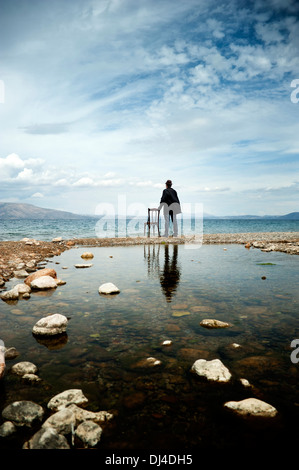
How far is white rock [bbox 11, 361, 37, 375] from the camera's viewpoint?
336cm

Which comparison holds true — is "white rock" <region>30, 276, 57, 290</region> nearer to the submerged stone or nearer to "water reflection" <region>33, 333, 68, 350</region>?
"water reflection" <region>33, 333, 68, 350</region>

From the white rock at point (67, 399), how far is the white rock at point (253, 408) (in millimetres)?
1577

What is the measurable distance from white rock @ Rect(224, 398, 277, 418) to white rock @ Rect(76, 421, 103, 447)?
4.39 ft

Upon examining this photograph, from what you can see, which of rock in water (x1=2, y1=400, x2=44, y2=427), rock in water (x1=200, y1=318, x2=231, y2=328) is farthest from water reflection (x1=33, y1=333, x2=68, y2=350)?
rock in water (x1=200, y1=318, x2=231, y2=328)

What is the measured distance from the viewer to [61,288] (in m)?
7.52

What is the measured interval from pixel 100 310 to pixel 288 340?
11.9 ft

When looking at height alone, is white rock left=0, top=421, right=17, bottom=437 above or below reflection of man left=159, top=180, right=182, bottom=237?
below

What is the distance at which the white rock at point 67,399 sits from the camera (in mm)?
2746

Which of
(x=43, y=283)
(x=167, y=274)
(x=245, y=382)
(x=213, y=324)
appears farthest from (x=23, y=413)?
(x=167, y=274)

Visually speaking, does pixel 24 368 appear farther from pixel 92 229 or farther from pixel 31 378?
pixel 92 229

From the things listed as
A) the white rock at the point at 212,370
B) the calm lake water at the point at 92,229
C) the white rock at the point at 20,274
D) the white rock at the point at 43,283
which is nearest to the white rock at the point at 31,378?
the white rock at the point at 212,370

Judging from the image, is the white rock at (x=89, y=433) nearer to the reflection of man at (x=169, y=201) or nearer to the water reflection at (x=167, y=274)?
the water reflection at (x=167, y=274)
